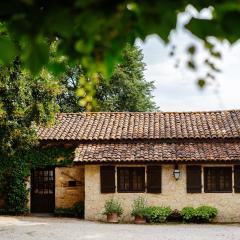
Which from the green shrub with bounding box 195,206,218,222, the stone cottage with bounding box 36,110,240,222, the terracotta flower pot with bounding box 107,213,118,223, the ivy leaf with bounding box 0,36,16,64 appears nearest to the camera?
the ivy leaf with bounding box 0,36,16,64

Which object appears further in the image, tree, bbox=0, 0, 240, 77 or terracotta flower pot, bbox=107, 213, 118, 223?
terracotta flower pot, bbox=107, 213, 118, 223

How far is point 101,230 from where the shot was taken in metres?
17.4

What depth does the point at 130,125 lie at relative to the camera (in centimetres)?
2436

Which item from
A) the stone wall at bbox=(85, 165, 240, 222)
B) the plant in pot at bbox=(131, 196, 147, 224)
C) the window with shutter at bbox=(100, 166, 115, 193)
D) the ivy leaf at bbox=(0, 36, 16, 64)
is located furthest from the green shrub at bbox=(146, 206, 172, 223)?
the ivy leaf at bbox=(0, 36, 16, 64)

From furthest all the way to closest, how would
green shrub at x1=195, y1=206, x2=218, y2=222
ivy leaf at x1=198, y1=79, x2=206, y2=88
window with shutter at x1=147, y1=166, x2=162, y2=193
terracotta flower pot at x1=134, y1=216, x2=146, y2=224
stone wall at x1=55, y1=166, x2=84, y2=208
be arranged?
stone wall at x1=55, y1=166, x2=84, y2=208 < window with shutter at x1=147, y1=166, x2=162, y2=193 < terracotta flower pot at x1=134, y1=216, x2=146, y2=224 < green shrub at x1=195, y1=206, x2=218, y2=222 < ivy leaf at x1=198, y1=79, x2=206, y2=88

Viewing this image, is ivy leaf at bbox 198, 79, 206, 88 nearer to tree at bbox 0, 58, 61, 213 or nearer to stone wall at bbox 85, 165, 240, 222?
tree at bbox 0, 58, 61, 213

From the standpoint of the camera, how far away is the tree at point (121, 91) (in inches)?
1533

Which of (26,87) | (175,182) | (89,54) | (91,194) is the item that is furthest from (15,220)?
(89,54)

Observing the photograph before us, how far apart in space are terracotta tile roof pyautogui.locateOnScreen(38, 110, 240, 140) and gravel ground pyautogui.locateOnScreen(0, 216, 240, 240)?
4523 mm

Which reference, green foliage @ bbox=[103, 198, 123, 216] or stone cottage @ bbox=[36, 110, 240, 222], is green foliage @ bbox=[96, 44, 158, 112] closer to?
stone cottage @ bbox=[36, 110, 240, 222]

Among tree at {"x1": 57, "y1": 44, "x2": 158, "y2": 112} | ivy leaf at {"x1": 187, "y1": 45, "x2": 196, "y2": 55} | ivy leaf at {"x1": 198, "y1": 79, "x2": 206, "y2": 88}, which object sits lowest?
ivy leaf at {"x1": 198, "y1": 79, "x2": 206, "y2": 88}

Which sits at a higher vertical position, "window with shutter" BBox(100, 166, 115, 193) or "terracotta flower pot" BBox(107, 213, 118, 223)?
"window with shutter" BBox(100, 166, 115, 193)

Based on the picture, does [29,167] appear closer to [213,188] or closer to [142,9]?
[213,188]

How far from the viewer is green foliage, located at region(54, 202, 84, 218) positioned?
21750 millimetres
